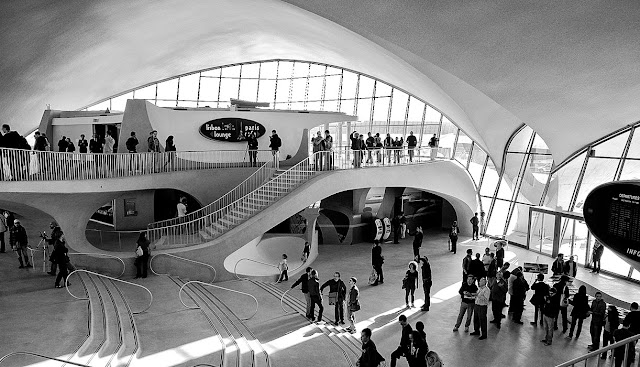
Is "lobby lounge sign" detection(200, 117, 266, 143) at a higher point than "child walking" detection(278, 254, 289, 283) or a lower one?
higher

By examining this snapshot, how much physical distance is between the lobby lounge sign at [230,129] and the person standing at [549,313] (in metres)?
15.0

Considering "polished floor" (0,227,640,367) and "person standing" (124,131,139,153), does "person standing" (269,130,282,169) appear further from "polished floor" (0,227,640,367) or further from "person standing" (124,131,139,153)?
"polished floor" (0,227,640,367)

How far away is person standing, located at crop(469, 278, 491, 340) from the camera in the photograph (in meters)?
11.3

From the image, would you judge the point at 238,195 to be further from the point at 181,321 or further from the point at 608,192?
the point at 608,192

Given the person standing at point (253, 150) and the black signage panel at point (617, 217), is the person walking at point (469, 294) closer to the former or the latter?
the black signage panel at point (617, 217)

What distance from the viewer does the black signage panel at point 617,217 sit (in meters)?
9.16

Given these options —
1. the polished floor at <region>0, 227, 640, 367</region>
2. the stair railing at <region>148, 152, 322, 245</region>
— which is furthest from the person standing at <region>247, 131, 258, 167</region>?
the polished floor at <region>0, 227, 640, 367</region>

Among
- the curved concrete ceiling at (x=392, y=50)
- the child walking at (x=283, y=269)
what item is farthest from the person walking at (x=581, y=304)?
the child walking at (x=283, y=269)

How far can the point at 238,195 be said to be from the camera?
1972cm

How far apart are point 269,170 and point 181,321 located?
32.0ft

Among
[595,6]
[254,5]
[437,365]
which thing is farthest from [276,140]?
[437,365]

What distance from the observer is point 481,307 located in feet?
37.6

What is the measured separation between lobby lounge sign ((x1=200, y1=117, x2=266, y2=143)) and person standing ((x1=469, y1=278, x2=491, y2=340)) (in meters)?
14.1

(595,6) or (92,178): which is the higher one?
(595,6)
